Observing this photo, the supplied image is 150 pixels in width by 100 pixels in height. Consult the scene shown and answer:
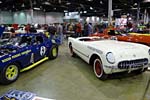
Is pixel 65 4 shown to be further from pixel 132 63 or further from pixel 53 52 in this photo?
pixel 132 63

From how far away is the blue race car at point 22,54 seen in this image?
168 inches

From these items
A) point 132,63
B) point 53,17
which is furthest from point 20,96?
point 53,17

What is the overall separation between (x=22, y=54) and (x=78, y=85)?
5.62 feet

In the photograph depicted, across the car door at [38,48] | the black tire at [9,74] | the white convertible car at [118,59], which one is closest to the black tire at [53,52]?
the car door at [38,48]

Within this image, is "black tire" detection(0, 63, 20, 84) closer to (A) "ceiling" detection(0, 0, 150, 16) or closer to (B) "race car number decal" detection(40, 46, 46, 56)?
(B) "race car number decal" detection(40, 46, 46, 56)

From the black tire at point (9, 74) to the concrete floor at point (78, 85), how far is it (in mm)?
125

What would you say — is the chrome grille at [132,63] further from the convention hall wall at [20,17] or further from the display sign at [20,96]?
the convention hall wall at [20,17]

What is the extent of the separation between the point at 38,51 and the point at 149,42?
4.48m

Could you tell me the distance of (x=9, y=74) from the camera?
14.4 feet

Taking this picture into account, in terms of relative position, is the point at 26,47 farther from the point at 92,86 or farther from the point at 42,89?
the point at 92,86

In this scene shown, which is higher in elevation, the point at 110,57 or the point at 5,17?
the point at 5,17

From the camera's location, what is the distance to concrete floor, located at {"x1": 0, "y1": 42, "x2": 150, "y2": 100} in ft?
12.1

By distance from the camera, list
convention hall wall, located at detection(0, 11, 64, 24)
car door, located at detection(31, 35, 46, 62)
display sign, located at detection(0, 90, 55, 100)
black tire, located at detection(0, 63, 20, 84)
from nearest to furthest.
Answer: display sign, located at detection(0, 90, 55, 100)
black tire, located at detection(0, 63, 20, 84)
car door, located at detection(31, 35, 46, 62)
convention hall wall, located at detection(0, 11, 64, 24)

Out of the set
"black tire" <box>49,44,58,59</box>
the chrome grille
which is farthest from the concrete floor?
"black tire" <box>49,44,58,59</box>
